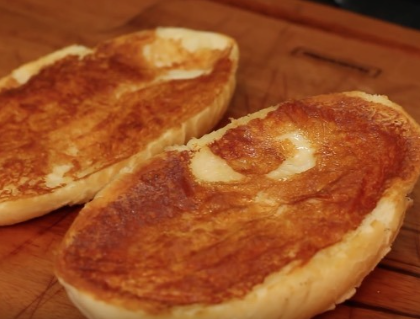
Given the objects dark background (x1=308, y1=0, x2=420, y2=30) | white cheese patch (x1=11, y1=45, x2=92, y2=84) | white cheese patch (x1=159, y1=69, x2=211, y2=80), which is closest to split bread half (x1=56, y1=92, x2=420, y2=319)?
white cheese patch (x1=159, y1=69, x2=211, y2=80)

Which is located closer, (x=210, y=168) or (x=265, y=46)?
(x=210, y=168)

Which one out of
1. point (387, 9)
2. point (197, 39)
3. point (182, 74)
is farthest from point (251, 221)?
point (387, 9)

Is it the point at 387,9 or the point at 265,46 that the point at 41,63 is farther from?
the point at 387,9

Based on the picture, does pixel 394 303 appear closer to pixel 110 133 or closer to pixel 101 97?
pixel 110 133

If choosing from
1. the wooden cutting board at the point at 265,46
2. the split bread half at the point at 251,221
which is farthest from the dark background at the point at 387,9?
the split bread half at the point at 251,221

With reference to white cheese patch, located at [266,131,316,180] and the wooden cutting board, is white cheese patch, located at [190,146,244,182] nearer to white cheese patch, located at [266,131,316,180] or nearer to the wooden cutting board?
white cheese patch, located at [266,131,316,180]

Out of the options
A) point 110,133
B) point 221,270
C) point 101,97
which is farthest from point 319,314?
point 101,97
